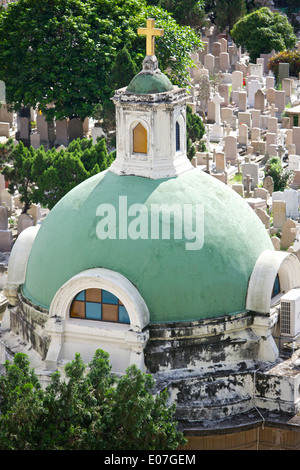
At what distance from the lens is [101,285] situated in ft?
90.0

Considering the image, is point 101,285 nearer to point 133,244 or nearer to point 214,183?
point 133,244

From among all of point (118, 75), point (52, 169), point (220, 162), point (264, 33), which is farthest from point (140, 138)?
point (264, 33)

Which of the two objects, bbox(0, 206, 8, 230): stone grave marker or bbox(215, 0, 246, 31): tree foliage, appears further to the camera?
bbox(215, 0, 246, 31): tree foliage

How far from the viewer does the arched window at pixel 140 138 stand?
28812mm

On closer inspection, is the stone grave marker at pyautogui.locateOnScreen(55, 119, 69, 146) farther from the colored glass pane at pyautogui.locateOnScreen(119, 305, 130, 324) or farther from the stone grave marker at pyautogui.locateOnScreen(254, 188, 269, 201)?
the colored glass pane at pyautogui.locateOnScreen(119, 305, 130, 324)

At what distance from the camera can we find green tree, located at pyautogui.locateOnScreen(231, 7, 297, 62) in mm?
75375

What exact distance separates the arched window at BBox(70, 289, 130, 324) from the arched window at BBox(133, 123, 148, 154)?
3.80 m

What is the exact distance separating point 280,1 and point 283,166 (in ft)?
146

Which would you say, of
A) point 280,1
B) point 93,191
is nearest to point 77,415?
point 93,191

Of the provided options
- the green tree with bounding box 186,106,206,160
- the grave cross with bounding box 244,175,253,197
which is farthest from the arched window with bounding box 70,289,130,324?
the green tree with bounding box 186,106,206,160

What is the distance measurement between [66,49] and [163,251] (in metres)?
31.1

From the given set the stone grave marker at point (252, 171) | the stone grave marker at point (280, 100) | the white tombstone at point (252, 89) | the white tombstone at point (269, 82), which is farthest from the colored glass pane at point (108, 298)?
the white tombstone at point (269, 82)

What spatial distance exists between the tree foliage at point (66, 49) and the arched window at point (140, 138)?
90.6 ft

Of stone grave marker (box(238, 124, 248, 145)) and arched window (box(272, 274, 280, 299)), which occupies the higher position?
stone grave marker (box(238, 124, 248, 145))
